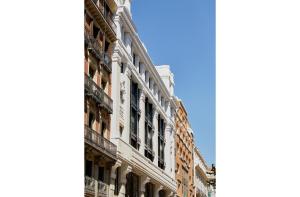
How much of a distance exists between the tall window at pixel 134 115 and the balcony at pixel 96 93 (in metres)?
0.24

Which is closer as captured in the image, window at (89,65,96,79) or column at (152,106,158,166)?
window at (89,65,96,79)

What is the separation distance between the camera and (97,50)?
13.5 ft

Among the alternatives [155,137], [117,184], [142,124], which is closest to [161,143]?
[155,137]

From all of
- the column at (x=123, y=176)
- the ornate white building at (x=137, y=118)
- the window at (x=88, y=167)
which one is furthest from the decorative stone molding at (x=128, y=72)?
the window at (x=88, y=167)

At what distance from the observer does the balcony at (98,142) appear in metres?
3.86

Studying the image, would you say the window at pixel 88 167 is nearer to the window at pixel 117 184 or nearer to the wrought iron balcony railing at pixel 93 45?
the window at pixel 117 184

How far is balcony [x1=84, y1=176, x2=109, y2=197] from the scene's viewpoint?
3.78m

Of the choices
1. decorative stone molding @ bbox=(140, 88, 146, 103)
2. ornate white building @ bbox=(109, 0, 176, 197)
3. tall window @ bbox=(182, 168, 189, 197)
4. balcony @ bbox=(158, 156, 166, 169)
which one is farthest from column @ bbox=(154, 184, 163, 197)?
decorative stone molding @ bbox=(140, 88, 146, 103)

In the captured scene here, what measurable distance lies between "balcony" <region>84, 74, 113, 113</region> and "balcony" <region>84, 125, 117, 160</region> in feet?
0.82

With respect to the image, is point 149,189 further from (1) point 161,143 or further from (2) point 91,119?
(2) point 91,119

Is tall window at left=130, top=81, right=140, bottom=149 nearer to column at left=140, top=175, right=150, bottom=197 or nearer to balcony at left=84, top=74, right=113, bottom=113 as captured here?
balcony at left=84, top=74, right=113, bottom=113
